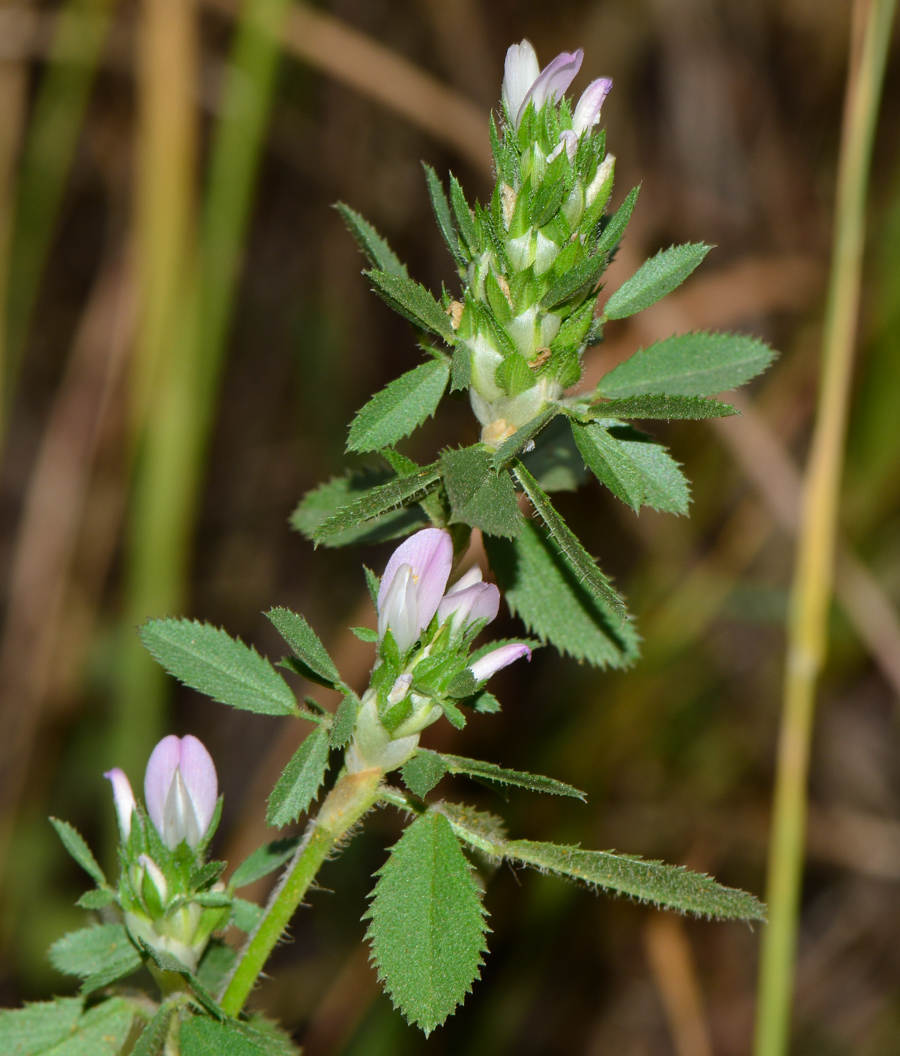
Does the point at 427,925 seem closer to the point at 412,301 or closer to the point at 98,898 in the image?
the point at 98,898

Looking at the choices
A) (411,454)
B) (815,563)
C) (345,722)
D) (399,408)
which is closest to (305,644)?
(345,722)

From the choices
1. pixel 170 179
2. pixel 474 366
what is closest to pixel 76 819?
pixel 170 179

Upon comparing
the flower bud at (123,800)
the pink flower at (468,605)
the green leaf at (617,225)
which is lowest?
the pink flower at (468,605)

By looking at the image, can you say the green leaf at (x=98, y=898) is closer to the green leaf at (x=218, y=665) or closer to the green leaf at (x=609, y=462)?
the green leaf at (x=218, y=665)

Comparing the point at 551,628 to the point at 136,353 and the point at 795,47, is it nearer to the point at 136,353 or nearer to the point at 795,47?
the point at 136,353

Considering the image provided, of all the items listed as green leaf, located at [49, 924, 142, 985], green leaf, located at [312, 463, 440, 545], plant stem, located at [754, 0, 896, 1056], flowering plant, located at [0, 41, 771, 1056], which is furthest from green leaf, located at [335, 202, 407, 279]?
plant stem, located at [754, 0, 896, 1056]

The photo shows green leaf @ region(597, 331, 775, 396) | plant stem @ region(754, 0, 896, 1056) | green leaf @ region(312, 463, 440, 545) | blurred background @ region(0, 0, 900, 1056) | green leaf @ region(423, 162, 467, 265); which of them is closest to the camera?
green leaf @ region(312, 463, 440, 545)

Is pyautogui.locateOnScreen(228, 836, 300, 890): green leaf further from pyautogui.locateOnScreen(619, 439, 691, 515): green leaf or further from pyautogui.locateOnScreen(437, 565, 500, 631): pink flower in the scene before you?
pyautogui.locateOnScreen(619, 439, 691, 515): green leaf

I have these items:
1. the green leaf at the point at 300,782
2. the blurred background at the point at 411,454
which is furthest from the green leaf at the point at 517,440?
the blurred background at the point at 411,454
